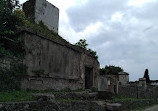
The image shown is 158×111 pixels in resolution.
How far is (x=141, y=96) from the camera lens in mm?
16719

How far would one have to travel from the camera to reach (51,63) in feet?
31.0

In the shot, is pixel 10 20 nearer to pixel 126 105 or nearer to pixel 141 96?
pixel 126 105

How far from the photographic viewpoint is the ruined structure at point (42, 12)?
12341mm

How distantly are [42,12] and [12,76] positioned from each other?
6.89 m

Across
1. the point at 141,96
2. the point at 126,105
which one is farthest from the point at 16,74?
the point at 141,96

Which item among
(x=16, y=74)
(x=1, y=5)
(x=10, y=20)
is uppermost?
(x=1, y=5)

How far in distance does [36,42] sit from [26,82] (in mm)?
2157

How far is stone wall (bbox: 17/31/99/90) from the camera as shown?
8.34 m

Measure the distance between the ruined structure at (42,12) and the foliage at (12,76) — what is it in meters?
5.48

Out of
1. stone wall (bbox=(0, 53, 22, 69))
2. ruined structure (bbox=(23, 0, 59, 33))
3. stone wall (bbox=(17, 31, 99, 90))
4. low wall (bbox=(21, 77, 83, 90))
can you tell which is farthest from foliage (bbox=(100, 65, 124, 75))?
stone wall (bbox=(0, 53, 22, 69))

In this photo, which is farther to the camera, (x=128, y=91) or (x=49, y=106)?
(x=128, y=91)

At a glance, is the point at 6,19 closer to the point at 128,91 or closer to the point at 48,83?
the point at 48,83

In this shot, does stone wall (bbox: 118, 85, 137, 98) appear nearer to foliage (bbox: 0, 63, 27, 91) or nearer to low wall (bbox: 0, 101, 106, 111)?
low wall (bbox: 0, 101, 106, 111)

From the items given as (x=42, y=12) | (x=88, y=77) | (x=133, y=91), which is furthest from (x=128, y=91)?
(x=42, y=12)
